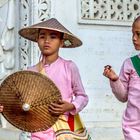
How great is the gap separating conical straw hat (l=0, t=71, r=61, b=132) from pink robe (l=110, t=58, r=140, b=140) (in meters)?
0.45

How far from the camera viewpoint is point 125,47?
771cm

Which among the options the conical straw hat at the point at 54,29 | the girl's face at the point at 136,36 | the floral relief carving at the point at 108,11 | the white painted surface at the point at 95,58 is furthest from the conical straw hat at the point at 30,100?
the floral relief carving at the point at 108,11

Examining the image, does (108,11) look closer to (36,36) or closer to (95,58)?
(95,58)

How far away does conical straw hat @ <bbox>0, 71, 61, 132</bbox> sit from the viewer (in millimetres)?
4336

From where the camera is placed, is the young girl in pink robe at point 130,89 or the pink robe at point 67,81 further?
the pink robe at point 67,81

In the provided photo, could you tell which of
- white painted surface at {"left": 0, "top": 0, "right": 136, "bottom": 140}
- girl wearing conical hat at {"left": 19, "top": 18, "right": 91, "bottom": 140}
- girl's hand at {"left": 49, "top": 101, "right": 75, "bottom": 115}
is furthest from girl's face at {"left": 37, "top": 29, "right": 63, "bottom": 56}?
white painted surface at {"left": 0, "top": 0, "right": 136, "bottom": 140}

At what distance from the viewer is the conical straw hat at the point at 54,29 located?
454cm

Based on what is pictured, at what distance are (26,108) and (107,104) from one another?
3351 mm

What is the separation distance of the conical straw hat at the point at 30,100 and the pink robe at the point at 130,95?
0.45m

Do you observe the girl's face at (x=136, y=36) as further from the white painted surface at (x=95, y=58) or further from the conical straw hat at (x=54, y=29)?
the white painted surface at (x=95, y=58)

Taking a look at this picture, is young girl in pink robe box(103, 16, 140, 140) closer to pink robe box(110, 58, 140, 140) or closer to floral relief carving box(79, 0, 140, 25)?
pink robe box(110, 58, 140, 140)

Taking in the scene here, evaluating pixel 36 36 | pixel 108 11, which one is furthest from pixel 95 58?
pixel 36 36

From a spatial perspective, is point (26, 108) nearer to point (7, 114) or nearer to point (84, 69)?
point (7, 114)

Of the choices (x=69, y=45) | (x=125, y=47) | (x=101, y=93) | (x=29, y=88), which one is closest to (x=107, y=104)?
(x=101, y=93)
